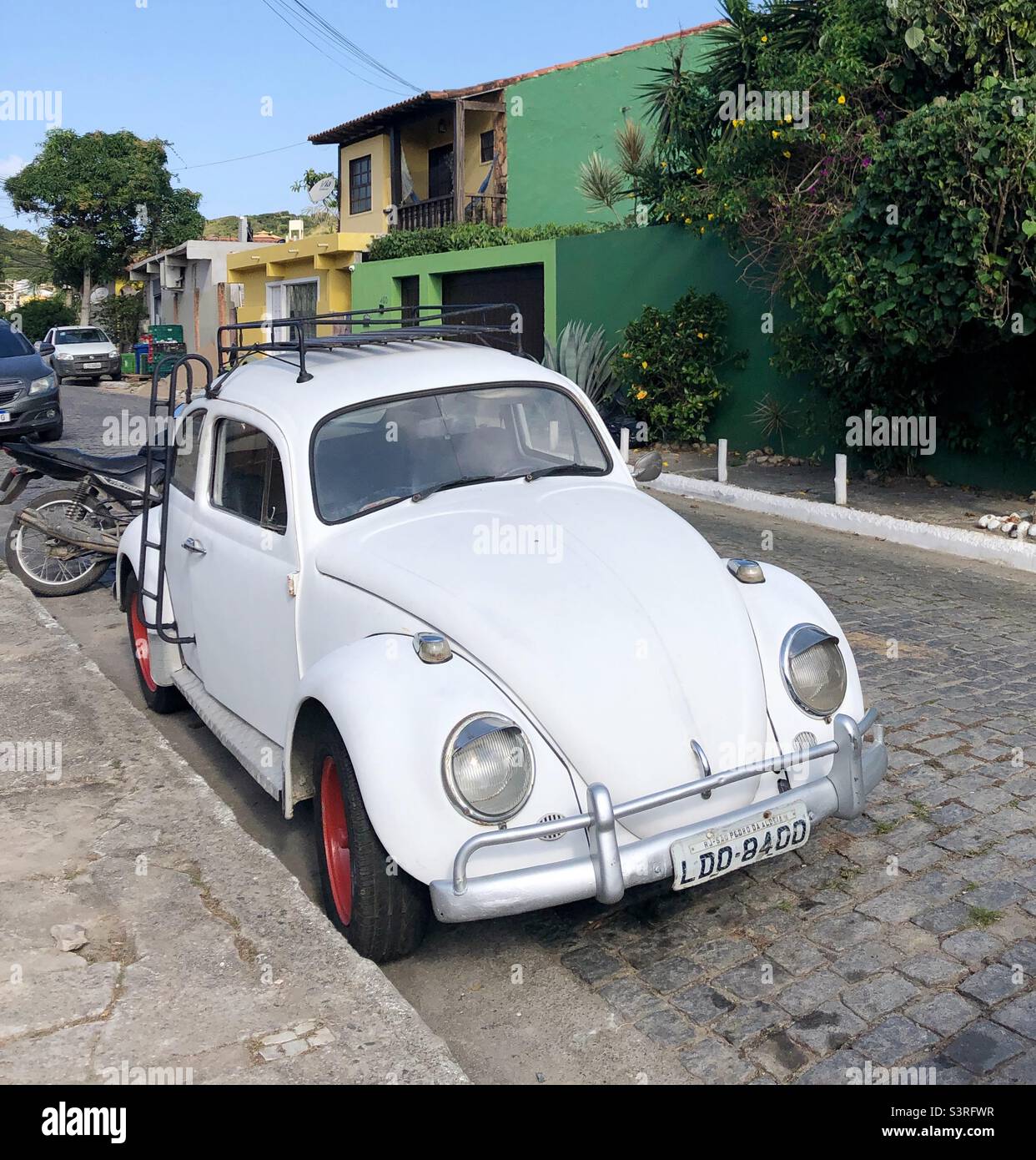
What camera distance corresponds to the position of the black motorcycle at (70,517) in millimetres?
8375

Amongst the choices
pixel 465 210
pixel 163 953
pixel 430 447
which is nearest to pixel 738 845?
pixel 163 953

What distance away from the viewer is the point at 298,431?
4.45 meters

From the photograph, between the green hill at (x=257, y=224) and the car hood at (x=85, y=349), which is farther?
the green hill at (x=257, y=224)

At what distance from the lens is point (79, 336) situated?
35.8 meters

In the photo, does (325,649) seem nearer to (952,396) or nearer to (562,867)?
(562,867)

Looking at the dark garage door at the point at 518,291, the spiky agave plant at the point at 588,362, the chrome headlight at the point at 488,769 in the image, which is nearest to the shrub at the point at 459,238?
the dark garage door at the point at 518,291

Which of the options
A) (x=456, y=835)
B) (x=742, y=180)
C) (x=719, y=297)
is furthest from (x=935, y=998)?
(x=719, y=297)

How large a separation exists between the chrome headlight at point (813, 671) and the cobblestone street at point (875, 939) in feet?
2.18

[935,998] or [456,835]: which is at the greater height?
[456,835]

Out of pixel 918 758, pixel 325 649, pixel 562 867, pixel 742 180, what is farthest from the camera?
pixel 742 180

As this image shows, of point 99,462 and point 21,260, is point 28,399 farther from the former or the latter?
point 21,260

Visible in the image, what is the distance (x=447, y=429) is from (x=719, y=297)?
1029 cm

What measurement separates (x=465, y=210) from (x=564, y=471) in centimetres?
2356

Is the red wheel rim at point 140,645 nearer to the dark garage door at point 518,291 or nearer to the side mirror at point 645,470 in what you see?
the side mirror at point 645,470
